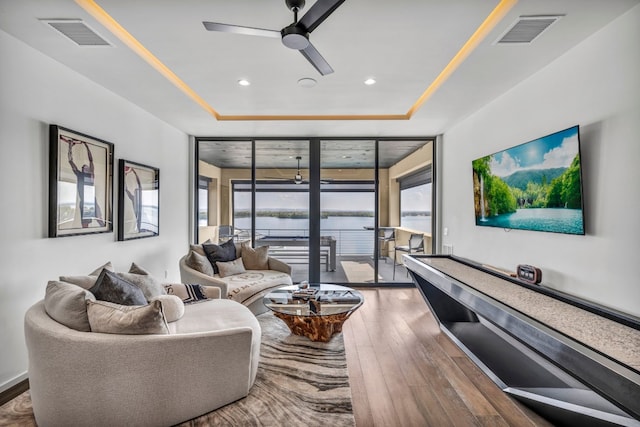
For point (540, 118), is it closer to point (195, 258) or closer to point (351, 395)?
point (351, 395)

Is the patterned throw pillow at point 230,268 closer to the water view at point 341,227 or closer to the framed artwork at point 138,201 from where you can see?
the framed artwork at point 138,201

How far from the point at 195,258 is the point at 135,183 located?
112 centimetres

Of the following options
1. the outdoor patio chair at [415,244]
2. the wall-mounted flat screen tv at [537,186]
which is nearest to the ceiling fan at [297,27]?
the wall-mounted flat screen tv at [537,186]

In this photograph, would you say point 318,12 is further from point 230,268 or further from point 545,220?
point 230,268

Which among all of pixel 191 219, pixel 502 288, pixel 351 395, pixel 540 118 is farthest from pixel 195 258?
pixel 540 118

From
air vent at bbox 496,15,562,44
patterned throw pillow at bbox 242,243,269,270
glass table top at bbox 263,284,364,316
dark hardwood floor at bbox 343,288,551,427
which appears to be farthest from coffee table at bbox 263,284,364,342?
air vent at bbox 496,15,562,44

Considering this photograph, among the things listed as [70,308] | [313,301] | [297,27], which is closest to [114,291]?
[70,308]

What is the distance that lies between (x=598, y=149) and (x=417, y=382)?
210 cm

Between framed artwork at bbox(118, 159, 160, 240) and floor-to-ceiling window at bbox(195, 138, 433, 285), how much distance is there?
4.21 ft

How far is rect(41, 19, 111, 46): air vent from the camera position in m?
2.12

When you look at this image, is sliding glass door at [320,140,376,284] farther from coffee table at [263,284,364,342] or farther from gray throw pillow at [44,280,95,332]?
gray throw pillow at [44,280,95,332]

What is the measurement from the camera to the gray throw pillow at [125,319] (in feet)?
5.99

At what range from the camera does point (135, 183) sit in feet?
12.2

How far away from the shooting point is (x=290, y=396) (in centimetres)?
223
